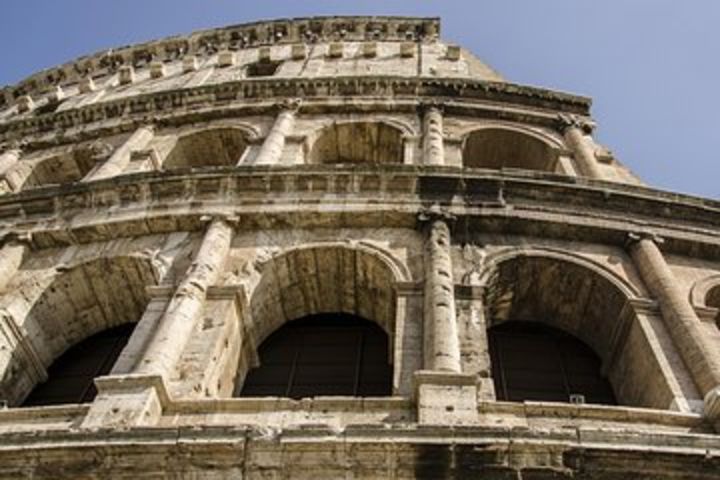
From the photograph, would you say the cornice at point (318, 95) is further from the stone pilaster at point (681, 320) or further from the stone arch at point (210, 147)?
the stone pilaster at point (681, 320)

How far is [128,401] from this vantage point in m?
7.38

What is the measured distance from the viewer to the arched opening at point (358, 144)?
14.6m

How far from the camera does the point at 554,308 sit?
10.3m

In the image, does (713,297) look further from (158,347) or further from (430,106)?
(158,347)

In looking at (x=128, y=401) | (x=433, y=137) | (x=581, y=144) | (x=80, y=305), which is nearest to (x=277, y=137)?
(x=433, y=137)

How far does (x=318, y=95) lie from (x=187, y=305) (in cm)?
766

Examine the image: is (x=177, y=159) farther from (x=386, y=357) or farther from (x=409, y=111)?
(x=386, y=357)

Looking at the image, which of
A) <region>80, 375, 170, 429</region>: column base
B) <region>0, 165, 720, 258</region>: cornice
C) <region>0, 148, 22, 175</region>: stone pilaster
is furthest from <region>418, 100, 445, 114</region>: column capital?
<region>80, 375, 170, 429</region>: column base

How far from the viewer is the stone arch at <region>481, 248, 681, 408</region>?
31.0 ft

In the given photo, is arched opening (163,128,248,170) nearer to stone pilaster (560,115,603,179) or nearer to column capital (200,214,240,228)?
column capital (200,214,240,228)

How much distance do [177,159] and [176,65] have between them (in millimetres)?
7846

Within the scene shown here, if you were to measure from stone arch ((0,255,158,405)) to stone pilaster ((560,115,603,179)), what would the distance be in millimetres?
7089

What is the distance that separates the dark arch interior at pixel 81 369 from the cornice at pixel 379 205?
53.3 inches

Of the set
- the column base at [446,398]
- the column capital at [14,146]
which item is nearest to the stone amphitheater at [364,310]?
the column base at [446,398]
